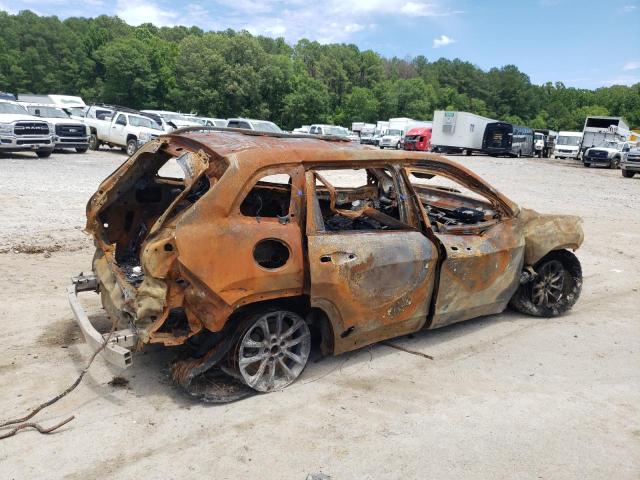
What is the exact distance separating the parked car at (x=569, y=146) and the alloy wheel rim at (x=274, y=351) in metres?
41.2

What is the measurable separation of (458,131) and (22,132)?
30.0 metres

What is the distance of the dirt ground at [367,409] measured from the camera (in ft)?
10.7

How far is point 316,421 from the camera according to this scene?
372 centimetres

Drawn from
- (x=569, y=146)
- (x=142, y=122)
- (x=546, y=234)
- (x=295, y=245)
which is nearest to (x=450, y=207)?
(x=546, y=234)

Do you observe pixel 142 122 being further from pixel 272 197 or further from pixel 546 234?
pixel 546 234

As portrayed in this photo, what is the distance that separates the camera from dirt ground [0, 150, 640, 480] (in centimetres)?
325

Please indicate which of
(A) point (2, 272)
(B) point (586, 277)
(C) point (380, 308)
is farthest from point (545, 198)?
(A) point (2, 272)

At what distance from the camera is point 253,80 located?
62906 mm

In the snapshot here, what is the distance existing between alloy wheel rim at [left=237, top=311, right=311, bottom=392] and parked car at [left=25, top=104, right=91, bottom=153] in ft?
62.5

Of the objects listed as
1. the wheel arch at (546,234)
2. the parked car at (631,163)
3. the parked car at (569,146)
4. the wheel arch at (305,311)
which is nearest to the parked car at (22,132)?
the wheel arch at (305,311)

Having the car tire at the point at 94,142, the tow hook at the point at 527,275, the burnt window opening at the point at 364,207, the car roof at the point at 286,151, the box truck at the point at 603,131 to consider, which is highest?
the box truck at the point at 603,131

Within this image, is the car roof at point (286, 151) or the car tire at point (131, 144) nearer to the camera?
the car roof at point (286, 151)

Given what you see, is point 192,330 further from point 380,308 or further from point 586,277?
point 586,277

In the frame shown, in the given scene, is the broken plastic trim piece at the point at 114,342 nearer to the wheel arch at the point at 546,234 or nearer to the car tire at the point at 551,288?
the wheel arch at the point at 546,234
